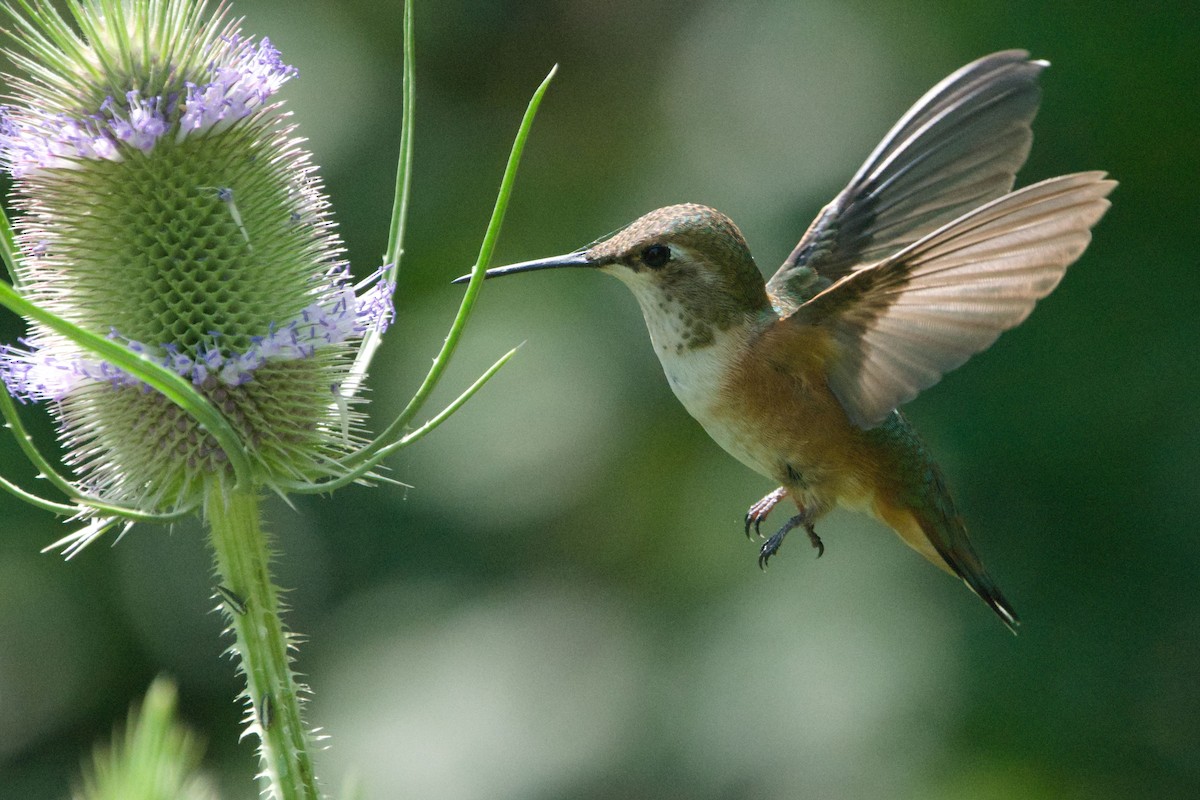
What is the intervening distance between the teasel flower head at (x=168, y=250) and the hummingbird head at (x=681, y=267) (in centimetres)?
43

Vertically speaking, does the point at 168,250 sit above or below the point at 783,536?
above

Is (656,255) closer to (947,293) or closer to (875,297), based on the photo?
(875,297)

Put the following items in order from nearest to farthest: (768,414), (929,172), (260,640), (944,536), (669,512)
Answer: (260,640), (768,414), (929,172), (944,536), (669,512)

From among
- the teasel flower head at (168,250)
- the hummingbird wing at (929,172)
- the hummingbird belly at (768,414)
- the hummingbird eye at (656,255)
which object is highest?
the teasel flower head at (168,250)

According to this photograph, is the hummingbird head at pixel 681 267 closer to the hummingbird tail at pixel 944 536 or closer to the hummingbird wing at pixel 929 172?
the hummingbird wing at pixel 929 172

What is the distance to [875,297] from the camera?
237 centimetres

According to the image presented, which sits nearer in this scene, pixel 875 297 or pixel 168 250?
pixel 168 250

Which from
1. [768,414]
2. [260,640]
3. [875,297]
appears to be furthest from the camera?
[768,414]

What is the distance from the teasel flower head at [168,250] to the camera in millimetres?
2193

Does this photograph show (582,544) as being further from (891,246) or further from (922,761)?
(891,246)

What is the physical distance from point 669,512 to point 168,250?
8.32 feet

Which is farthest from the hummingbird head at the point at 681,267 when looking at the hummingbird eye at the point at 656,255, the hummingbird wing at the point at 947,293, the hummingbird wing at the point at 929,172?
the hummingbird wing at the point at 929,172

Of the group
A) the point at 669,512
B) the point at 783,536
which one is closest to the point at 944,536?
the point at 783,536

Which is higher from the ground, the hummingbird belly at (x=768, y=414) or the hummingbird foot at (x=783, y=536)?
the hummingbird belly at (x=768, y=414)
